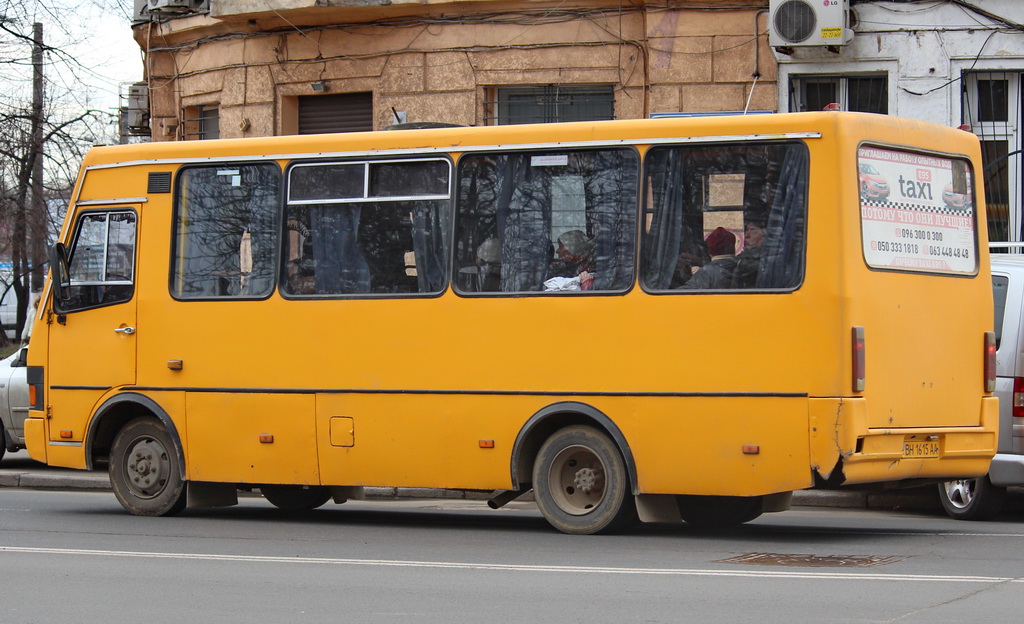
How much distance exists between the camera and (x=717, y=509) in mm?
10641

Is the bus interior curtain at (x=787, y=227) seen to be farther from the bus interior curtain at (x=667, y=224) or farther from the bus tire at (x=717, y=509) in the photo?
the bus tire at (x=717, y=509)

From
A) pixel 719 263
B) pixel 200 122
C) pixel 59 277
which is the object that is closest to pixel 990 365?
pixel 719 263

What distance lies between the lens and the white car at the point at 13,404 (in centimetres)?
1678

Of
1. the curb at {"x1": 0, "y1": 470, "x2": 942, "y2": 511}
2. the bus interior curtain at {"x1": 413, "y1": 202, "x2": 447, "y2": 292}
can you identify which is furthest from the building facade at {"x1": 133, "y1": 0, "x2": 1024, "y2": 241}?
the bus interior curtain at {"x1": 413, "y1": 202, "x2": 447, "y2": 292}

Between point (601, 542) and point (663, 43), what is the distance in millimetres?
10714

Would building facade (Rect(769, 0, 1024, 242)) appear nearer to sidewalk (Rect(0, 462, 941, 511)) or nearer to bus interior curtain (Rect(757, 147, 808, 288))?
sidewalk (Rect(0, 462, 941, 511))

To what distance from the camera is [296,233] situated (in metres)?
11.2

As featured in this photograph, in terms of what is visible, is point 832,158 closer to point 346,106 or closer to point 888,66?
point 888,66

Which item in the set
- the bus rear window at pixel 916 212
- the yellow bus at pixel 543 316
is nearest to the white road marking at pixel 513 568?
the yellow bus at pixel 543 316

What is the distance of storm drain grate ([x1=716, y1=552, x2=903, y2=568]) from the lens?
8.44 meters

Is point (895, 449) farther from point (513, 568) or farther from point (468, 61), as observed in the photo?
point (468, 61)

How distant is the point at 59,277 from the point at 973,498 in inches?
302

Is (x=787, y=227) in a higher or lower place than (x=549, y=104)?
lower

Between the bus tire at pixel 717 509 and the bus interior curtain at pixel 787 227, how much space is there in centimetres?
182
